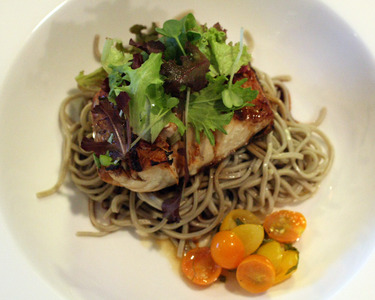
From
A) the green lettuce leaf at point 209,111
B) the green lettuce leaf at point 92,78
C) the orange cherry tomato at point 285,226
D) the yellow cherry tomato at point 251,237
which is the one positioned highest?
the green lettuce leaf at point 209,111

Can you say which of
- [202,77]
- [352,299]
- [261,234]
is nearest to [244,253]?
[261,234]

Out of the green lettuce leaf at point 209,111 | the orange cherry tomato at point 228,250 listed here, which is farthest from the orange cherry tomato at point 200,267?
the green lettuce leaf at point 209,111

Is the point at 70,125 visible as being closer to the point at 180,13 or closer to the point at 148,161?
the point at 148,161

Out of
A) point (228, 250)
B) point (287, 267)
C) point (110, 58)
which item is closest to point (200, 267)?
point (228, 250)

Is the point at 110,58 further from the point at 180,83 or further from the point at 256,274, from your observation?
the point at 256,274

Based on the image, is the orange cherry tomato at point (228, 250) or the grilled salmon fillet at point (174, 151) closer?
the grilled salmon fillet at point (174, 151)

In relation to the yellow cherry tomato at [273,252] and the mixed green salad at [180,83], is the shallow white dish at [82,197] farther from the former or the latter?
the mixed green salad at [180,83]
